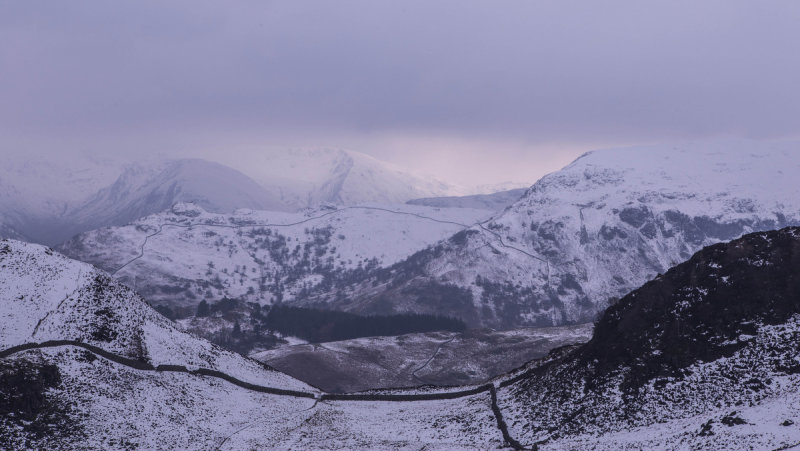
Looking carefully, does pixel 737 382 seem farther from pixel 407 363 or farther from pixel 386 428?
pixel 407 363

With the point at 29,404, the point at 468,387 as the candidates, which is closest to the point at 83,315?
the point at 29,404

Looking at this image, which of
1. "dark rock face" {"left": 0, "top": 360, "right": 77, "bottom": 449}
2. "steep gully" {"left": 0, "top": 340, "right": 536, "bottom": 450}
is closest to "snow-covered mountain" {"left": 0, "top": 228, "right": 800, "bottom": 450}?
"dark rock face" {"left": 0, "top": 360, "right": 77, "bottom": 449}

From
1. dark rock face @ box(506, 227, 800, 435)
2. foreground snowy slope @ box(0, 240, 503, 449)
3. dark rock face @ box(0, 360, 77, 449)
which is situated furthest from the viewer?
foreground snowy slope @ box(0, 240, 503, 449)

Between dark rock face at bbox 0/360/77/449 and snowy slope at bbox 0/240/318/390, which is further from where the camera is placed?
snowy slope at bbox 0/240/318/390

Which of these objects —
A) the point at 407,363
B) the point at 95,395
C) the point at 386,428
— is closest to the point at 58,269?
the point at 95,395

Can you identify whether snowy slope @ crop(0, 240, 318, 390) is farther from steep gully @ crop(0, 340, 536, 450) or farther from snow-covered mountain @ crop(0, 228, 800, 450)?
steep gully @ crop(0, 340, 536, 450)

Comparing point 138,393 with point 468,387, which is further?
point 468,387

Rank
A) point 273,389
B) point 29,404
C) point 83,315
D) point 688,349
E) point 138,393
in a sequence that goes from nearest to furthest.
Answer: point 29,404, point 688,349, point 138,393, point 83,315, point 273,389

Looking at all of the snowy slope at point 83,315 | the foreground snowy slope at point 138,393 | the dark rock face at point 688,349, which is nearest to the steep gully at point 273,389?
the foreground snowy slope at point 138,393

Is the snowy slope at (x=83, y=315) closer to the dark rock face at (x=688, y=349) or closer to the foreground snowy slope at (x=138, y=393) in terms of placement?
the foreground snowy slope at (x=138, y=393)

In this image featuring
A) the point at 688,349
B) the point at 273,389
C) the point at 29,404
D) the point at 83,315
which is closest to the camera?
the point at 29,404

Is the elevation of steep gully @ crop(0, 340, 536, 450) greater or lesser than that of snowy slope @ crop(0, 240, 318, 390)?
lesser

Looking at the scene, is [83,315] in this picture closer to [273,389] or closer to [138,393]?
[138,393]

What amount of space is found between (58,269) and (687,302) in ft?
244
